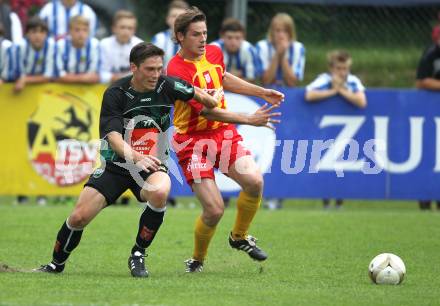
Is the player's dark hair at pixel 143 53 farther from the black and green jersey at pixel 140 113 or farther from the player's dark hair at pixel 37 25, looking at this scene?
the player's dark hair at pixel 37 25

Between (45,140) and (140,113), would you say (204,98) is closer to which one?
(140,113)

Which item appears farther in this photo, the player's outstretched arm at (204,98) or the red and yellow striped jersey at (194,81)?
the red and yellow striped jersey at (194,81)

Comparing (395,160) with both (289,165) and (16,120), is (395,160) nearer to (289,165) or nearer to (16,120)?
(289,165)

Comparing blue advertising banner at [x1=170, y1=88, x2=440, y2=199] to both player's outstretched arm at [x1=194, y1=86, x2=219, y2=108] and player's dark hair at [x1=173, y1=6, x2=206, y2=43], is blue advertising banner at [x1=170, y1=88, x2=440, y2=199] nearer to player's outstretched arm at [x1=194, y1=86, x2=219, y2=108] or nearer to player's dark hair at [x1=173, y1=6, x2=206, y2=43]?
player's dark hair at [x1=173, y1=6, x2=206, y2=43]

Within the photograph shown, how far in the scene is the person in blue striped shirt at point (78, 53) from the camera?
13125mm

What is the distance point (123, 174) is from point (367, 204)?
731cm

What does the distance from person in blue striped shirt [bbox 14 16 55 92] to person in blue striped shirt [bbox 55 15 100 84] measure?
0.38ft

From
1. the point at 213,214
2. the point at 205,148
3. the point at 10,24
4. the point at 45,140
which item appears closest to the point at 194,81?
the point at 205,148

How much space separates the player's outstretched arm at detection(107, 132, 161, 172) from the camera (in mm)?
7285

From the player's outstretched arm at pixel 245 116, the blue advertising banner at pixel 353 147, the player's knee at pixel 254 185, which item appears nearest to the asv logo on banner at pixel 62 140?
the blue advertising banner at pixel 353 147

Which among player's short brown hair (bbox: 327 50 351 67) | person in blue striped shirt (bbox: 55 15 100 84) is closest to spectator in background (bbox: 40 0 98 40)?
person in blue striped shirt (bbox: 55 15 100 84)

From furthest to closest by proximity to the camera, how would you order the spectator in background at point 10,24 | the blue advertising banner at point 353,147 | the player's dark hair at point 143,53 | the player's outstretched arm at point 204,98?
the spectator in background at point 10,24 → the blue advertising banner at point 353,147 → the player's outstretched arm at point 204,98 → the player's dark hair at point 143,53

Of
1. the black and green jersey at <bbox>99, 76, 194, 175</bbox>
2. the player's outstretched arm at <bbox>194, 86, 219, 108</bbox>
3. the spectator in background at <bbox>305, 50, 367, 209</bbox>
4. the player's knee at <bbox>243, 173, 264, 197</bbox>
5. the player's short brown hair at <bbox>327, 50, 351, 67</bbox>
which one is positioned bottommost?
the player's knee at <bbox>243, 173, 264, 197</bbox>

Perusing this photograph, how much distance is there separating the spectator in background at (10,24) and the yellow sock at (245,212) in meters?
6.46
